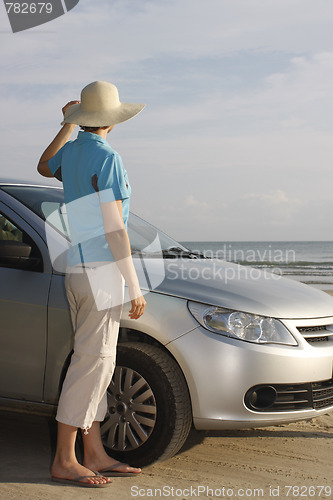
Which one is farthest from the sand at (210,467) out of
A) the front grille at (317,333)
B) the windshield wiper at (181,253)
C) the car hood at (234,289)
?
the windshield wiper at (181,253)

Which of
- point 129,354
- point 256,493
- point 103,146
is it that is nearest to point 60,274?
point 129,354

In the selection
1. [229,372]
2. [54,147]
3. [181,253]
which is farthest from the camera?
[181,253]

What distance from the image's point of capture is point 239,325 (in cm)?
330

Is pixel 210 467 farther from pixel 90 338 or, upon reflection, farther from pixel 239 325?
pixel 90 338

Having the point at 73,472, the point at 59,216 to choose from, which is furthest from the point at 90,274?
the point at 73,472

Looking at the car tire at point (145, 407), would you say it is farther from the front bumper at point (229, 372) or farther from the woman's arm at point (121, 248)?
the woman's arm at point (121, 248)

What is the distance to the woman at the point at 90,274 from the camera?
298 centimetres

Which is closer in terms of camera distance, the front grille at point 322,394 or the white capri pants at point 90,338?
the white capri pants at point 90,338

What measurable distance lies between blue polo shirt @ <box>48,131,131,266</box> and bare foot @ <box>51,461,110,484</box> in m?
1.08

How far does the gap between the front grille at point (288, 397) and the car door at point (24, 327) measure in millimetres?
1196

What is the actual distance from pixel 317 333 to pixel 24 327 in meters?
1.71

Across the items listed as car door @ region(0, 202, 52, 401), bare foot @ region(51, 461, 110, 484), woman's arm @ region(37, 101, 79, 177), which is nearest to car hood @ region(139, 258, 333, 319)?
car door @ region(0, 202, 52, 401)

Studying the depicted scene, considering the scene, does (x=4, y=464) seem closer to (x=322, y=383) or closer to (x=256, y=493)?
(x=256, y=493)

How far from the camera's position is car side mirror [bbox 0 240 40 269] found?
128 inches
